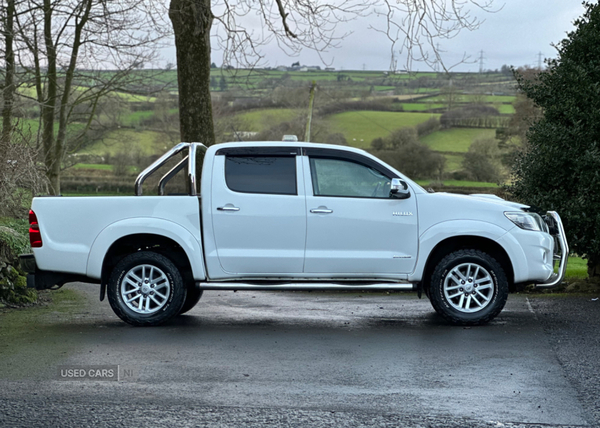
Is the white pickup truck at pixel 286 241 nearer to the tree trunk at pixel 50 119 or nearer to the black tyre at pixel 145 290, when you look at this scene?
the black tyre at pixel 145 290

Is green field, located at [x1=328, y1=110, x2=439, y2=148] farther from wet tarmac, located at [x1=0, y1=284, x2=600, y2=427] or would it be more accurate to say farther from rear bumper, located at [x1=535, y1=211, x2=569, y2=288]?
wet tarmac, located at [x1=0, y1=284, x2=600, y2=427]

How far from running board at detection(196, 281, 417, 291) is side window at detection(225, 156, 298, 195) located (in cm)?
102

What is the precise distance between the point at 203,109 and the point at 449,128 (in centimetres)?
6424

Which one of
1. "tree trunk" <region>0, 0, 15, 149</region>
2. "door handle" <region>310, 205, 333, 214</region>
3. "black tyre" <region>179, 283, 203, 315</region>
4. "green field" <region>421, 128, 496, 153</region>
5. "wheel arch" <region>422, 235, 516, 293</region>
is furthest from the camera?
"green field" <region>421, 128, 496, 153</region>

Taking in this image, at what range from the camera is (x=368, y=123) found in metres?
76.5

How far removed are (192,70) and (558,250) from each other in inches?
312

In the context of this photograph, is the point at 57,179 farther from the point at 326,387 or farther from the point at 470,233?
the point at 326,387

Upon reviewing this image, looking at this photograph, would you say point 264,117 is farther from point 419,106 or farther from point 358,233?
point 358,233

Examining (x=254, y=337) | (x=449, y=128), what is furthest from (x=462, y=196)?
(x=449, y=128)

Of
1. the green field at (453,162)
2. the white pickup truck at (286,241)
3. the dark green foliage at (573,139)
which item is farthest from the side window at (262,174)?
the green field at (453,162)

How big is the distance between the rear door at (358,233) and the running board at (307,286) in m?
0.16

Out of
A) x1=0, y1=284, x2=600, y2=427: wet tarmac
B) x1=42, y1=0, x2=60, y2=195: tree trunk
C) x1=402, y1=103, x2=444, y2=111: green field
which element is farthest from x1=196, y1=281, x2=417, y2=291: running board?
x1=402, y1=103, x2=444, y2=111: green field

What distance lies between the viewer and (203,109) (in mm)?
14289

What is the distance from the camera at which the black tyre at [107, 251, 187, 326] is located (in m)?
8.30
